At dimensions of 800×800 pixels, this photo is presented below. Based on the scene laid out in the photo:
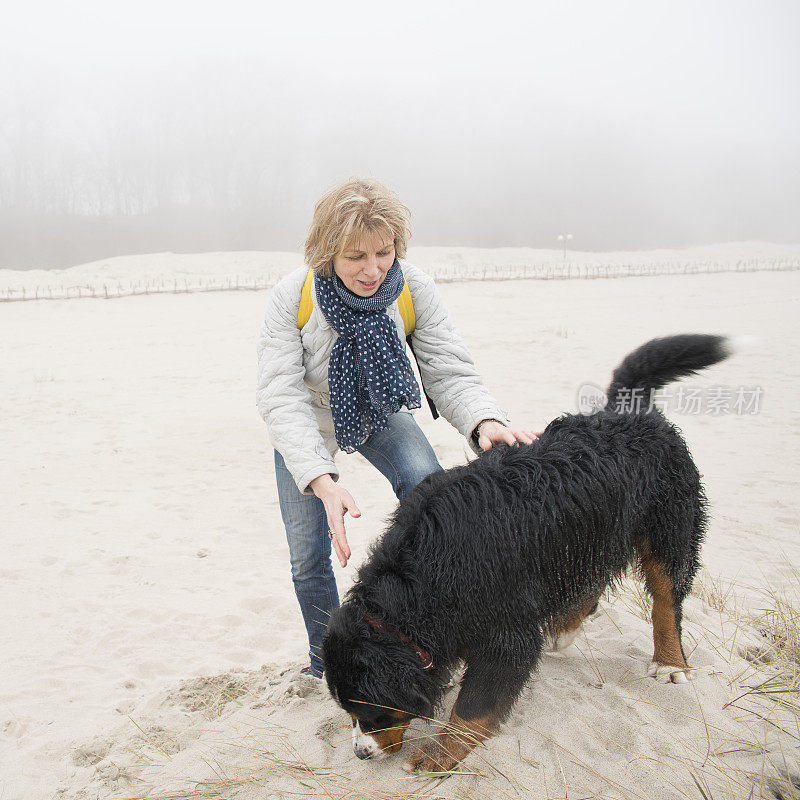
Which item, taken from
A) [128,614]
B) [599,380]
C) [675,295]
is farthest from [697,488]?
[675,295]

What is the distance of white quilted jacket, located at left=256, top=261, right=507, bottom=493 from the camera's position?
89.6 inches

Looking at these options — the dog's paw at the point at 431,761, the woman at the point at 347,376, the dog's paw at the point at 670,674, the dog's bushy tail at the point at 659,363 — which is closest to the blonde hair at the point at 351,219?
the woman at the point at 347,376

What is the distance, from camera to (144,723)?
2525mm

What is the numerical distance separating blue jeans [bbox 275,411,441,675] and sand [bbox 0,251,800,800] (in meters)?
0.40

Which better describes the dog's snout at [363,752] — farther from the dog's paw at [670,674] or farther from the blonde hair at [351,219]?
the blonde hair at [351,219]

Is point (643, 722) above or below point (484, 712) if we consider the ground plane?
below

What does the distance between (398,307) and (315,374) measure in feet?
1.39

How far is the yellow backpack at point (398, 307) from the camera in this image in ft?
7.70

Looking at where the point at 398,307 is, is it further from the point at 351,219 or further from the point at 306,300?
the point at 351,219

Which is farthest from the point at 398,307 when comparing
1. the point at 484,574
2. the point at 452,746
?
the point at 452,746

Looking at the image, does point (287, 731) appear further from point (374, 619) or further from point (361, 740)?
point (374, 619)

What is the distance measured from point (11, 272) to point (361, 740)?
77.0ft

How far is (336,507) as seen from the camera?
6.98ft

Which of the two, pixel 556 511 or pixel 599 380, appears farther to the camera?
pixel 599 380
